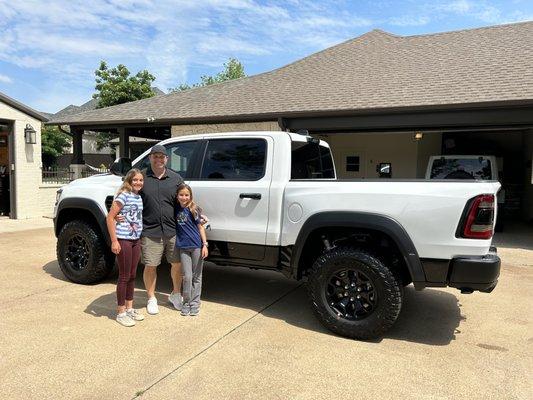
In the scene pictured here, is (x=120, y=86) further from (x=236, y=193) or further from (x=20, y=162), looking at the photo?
(x=236, y=193)

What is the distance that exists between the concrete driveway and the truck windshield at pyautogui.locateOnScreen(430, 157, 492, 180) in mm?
5478

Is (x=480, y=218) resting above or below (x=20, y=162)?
below

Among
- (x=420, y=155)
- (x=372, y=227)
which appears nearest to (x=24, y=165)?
(x=372, y=227)

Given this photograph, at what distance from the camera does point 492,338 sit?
408 centimetres

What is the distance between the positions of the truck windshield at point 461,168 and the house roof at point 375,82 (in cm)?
183

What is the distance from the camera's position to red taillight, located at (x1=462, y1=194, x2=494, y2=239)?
352 cm

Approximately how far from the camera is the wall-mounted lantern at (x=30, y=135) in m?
11.9

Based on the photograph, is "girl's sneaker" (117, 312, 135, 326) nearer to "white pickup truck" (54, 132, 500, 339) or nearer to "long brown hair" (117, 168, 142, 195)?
"white pickup truck" (54, 132, 500, 339)

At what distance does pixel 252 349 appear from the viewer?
3705 millimetres

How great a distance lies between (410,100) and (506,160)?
8.42 meters

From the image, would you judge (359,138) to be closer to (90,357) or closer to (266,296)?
(266,296)

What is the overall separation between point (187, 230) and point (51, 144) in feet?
116

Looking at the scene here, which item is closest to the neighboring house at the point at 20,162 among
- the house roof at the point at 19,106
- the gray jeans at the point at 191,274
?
the house roof at the point at 19,106

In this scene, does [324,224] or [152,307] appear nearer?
[324,224]
